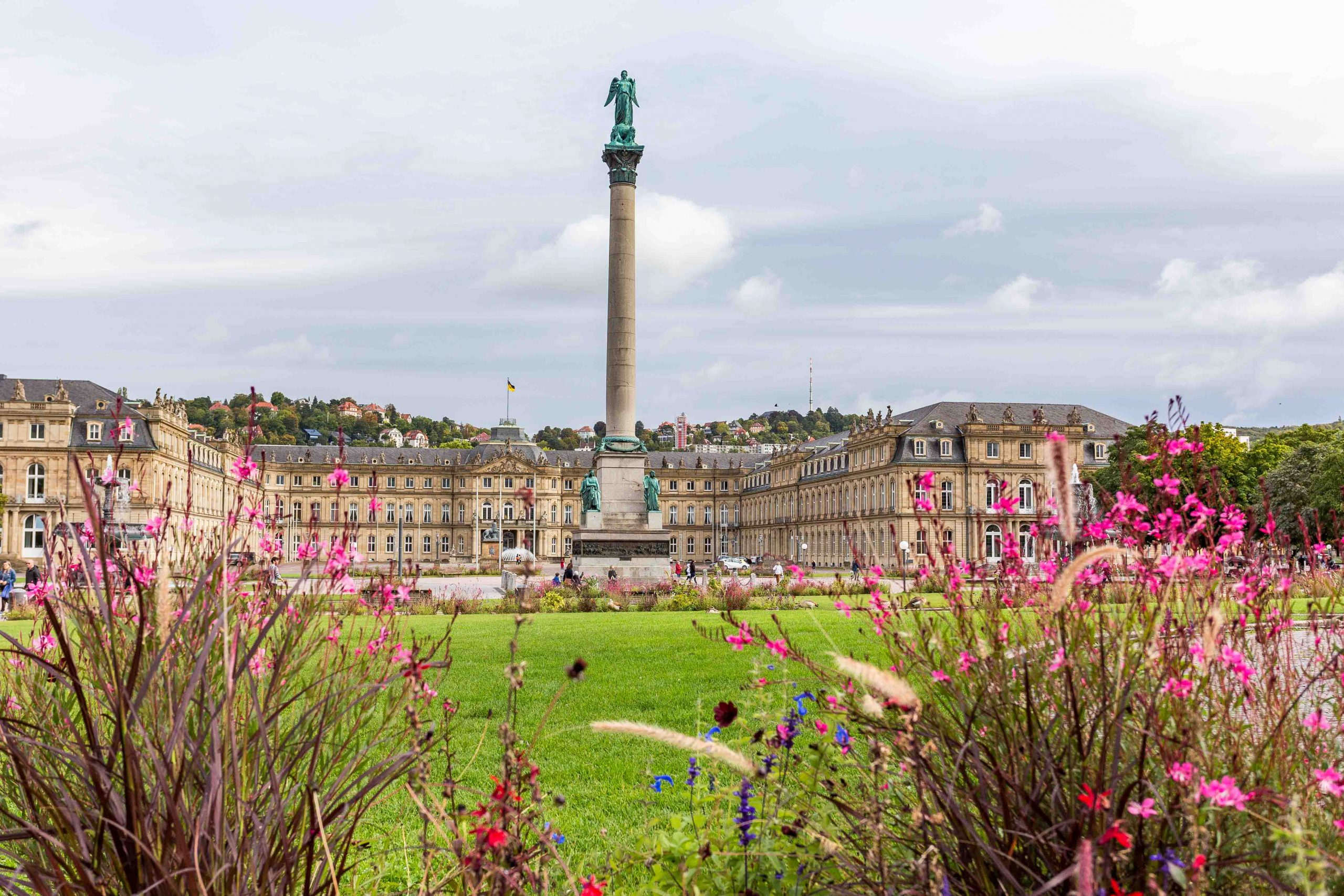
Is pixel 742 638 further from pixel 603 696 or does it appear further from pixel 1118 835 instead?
pixel 603 696

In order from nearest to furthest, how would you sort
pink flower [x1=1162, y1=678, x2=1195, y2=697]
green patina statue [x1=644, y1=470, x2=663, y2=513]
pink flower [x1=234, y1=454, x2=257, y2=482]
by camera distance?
pink flower [x1=1162, y1=678, x2=1195, y2=697]
pink flower [x1=234, y1=454, x2=257, y2=482]
green patina statue [x1=644, y1=470, x2=663, y2=513]

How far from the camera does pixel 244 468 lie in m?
4.55

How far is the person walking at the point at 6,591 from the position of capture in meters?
27.9

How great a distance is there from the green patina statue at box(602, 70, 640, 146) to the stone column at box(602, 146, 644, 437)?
32.4 inches

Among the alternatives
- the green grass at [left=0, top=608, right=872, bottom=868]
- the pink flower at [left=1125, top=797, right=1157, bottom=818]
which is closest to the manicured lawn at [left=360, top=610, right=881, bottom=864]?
the green grass at [left=0, top=608, right=872, bottom=868]

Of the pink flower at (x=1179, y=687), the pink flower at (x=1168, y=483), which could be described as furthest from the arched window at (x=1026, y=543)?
the pink flower at (x=1179, y=687)

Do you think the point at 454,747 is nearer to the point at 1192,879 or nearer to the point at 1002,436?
the point at 1192,879

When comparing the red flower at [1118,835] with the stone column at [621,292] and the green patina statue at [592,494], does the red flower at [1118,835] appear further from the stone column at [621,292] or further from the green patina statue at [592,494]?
the stone column at [621,292]

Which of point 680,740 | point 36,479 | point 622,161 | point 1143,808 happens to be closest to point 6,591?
point 622,161

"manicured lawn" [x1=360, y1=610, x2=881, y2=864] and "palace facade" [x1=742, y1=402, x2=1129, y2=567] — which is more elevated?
"palace facade" [x1=742, y1=402, x2=1129, y2=567]

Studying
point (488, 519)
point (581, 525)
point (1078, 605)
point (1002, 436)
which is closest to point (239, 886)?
point (1078, 605)

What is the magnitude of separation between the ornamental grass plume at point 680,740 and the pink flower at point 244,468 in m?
2.37

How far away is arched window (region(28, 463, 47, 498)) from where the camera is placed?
257 feet

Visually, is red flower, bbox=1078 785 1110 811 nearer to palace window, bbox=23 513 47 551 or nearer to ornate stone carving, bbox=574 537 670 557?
ornate stone carving, bbox=574 537 670 557
